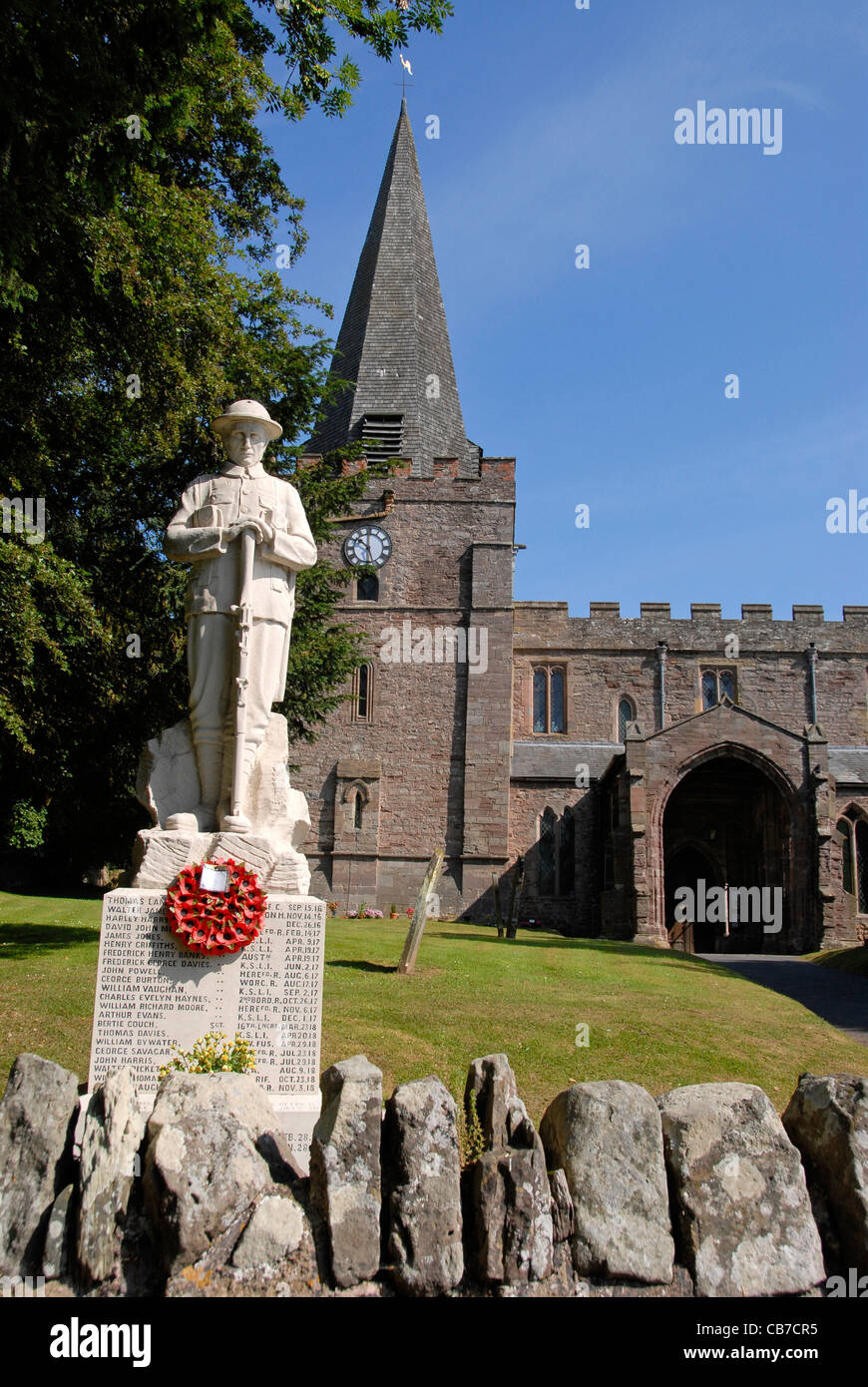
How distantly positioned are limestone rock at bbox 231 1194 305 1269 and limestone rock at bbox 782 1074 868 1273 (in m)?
2.02

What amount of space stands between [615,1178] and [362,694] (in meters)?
29.6

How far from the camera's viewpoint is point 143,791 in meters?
6.48

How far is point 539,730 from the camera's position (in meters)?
35.9

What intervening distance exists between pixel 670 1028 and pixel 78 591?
8.04m

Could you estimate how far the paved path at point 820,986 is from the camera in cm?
1259

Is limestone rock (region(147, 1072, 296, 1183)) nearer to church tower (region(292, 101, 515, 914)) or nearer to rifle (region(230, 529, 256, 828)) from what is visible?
rifle (region(230, 529, 256, 828))

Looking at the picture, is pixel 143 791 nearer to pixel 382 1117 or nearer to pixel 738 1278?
pixel 382 1117

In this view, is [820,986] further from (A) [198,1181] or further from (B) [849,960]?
(A) [198,1181]

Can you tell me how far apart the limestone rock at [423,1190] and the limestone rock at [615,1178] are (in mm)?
464

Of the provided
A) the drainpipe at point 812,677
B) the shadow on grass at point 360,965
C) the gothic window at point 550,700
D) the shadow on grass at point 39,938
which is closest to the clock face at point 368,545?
the gothic window at point 550,700

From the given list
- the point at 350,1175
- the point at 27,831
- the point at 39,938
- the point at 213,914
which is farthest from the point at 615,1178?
the point at 27,831

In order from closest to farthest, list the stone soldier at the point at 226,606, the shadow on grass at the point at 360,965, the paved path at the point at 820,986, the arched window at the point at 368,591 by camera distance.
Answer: the stone soldier at the point at 226,606
the paved path at the point at 820,986
the shadow on grass at the point at 360,965
the arched window at the point at 368,591

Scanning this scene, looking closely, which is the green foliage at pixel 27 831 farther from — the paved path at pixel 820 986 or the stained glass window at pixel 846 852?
the stained glass window at pixel 846 852

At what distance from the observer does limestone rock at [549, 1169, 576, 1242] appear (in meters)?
3.67
